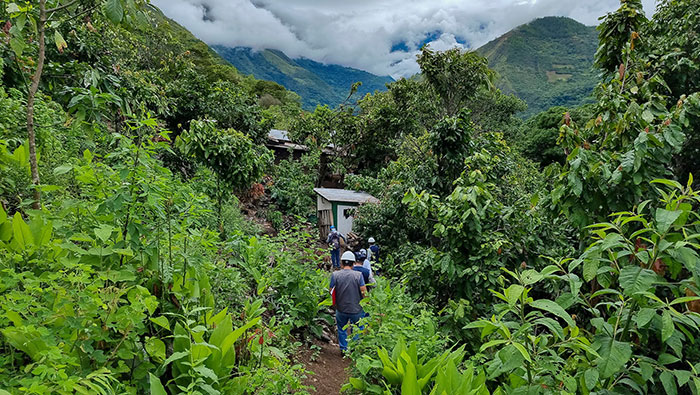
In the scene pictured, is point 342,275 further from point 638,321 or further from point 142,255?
point 638,321

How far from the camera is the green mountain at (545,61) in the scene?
185ft

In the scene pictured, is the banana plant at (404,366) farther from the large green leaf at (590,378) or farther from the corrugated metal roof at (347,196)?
the corrugated metal roof at (347,196)

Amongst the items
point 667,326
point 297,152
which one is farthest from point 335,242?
point 297,152

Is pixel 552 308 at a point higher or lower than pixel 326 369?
higher

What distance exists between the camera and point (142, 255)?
2.33 meters

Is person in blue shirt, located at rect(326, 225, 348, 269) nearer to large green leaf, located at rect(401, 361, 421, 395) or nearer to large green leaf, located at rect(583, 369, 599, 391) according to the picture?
large green leaf, located at rect(401, 361, 421, 395)

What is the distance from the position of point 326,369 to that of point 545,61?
8994 cm

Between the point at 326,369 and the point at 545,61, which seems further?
the point at 545,61

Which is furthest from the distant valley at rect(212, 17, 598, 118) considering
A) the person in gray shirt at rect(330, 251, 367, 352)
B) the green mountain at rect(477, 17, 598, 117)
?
the person in gray shirt at rect(330, 251, 367, 352)

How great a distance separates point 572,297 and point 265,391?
2027 millimetres

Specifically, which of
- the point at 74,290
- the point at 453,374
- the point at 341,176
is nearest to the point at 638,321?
the point at 453,374

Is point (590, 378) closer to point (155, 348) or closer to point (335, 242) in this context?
point (155, 348)

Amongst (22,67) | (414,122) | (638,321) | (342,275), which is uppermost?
(414,122)

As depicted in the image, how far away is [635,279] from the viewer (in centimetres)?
157
